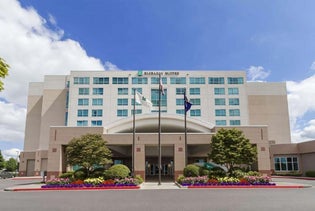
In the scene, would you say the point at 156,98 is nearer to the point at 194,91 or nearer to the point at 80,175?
the point at 194,91

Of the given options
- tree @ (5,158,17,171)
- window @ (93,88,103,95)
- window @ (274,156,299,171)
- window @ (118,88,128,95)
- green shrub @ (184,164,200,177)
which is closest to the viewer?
green shrub @ (184,164,200,177)

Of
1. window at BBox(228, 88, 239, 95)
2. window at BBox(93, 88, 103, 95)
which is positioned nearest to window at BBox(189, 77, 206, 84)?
window at BBox(228, 88, 239, 95)

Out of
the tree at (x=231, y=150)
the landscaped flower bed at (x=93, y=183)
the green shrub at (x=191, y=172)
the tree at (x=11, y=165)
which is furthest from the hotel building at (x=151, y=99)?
the tree at (x=11, y=165)

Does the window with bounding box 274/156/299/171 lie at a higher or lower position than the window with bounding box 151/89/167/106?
lower

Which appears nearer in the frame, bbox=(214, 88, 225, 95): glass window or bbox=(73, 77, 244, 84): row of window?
bbox=(214, 88, 225, 95): glass window

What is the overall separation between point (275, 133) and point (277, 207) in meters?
52.5

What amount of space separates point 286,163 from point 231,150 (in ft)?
80.1

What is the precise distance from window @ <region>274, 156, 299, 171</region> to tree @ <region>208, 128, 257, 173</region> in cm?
2247

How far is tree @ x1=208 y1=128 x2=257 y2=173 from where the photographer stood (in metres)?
26.2

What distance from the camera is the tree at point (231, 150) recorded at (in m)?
26.2

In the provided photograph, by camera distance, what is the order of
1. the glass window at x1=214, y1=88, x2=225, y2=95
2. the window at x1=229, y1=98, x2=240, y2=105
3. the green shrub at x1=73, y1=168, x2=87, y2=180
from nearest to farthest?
the green shrub at x1=73, y1=168, x2=87, y2=180, the window at x1=229, y1=98, x2=240, y2=105, the glass window at x1=214, y1=88, x2=225, y2=95

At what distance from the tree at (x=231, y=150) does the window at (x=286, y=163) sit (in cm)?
2247

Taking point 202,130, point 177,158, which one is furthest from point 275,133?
point 177,158

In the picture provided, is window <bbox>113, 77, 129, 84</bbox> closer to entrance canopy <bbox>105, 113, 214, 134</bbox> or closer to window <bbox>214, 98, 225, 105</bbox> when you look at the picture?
window <bbox>214, 98, 225, 105</bbox>
